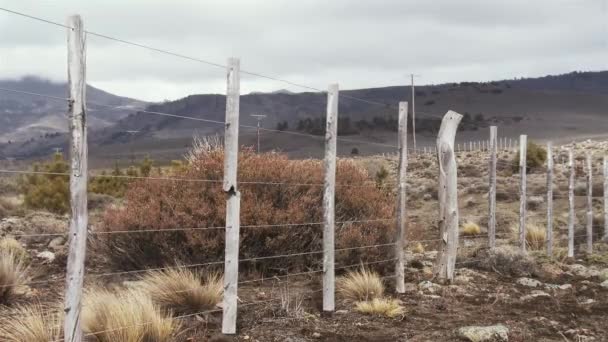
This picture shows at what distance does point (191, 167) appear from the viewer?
1048cm

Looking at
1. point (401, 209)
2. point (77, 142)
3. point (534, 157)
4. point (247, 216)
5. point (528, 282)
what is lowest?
point (528, 282)

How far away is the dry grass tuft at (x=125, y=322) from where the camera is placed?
19.5 feet

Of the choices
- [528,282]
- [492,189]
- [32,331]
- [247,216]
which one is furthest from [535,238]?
[32,331]

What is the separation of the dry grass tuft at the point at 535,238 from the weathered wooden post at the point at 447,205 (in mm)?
5251

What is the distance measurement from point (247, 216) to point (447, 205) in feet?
10.1

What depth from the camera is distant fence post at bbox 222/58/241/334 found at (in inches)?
259

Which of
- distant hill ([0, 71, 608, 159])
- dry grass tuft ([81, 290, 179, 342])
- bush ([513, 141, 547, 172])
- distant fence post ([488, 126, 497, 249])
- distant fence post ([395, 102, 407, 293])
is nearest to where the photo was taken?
dry grass tuft ([81, 290, 179, 342])

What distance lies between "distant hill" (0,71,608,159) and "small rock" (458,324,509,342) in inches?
1526

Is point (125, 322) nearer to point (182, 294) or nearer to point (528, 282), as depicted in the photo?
point (182, 294)

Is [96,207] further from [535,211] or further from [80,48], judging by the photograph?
[80,48]

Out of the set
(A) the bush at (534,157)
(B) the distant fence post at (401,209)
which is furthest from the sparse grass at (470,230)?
(A) the bush at (534,157)

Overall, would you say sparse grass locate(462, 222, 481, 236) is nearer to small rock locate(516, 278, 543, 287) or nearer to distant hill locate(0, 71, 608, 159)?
small rock locate(516, 278, 543, 287)

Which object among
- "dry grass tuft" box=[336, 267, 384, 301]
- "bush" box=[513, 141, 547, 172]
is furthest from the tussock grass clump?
"bush" box=[513, 141, 547, 172]

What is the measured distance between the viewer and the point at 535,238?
50.2ft
